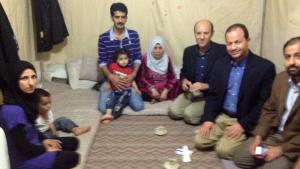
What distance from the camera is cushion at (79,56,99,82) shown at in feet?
13.6

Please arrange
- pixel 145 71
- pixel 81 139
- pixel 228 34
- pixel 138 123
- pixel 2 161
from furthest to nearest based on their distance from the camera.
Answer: pixel 145 71 < pixel 138 123 < pixel 81 139 < pixel 228 34 < pixel 2 161

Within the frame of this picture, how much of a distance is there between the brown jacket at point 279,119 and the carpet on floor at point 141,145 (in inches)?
16.5

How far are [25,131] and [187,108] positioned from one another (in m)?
1.51

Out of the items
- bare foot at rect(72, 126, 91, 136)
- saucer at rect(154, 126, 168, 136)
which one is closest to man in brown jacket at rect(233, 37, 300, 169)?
saucer at rect(154, 126, 168, 136)

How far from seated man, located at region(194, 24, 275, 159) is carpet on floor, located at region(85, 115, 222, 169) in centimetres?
14

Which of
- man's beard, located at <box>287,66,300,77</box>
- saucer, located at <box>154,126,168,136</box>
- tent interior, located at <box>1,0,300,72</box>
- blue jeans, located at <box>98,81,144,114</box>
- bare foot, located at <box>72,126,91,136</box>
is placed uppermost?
tent interior, located at <box>1,0,300,72</box>

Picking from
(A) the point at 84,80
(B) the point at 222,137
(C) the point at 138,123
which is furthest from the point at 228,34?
(A) the point at 84,80

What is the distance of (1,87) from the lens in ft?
8.36

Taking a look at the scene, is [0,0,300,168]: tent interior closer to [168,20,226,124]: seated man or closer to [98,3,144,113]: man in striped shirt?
[98,3,144,113]: man in striped shirt

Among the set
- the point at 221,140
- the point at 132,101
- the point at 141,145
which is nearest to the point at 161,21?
the point at 132,101

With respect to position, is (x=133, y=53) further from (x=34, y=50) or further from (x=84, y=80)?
(x=34, y=50)

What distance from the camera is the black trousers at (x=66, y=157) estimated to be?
7.95ft

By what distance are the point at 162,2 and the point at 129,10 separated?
1.19 feet

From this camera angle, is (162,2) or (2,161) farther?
(162,2)
